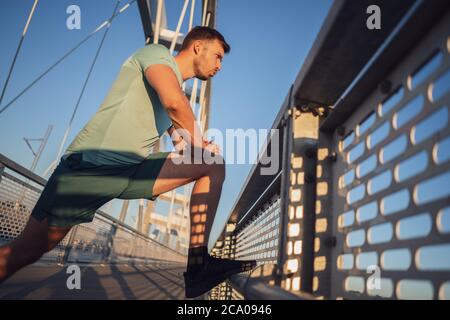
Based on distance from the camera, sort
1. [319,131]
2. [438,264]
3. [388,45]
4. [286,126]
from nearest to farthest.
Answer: [438,264]
[388,45]
[319,131]
[286,126]

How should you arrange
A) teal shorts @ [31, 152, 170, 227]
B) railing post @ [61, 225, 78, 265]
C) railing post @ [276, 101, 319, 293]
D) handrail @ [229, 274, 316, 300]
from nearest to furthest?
handrail @ [229, 274, 316, 300]
teal shorts @ [31, 152, 170, 227]
railing post @ [276, 101, 319, 293]
railing post @ [61, 225, 78, 265]

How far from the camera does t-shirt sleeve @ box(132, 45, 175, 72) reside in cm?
176

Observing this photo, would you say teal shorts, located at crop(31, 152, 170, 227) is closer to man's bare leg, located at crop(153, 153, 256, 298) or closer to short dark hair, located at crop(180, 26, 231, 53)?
man's bare leg, located at crop(153, 153, 256, 298)

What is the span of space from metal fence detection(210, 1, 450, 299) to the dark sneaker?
0.26 ft

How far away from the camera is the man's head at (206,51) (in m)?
2.04

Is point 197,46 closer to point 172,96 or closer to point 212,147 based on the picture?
point 172,96

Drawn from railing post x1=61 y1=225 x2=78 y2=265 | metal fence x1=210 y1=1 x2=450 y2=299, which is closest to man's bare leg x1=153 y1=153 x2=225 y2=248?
metal fence x1=210 y1=1 x2=450 y2=299

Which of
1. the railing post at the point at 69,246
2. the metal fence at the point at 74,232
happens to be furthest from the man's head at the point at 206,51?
the railing post at the point at 69,246

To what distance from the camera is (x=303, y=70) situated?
6.56 ft

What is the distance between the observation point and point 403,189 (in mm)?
1250

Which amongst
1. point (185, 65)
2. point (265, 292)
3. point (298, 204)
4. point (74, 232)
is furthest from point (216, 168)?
point (74, 232)

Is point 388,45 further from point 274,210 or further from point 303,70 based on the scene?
point 274,210

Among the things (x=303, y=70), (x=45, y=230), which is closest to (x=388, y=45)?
(x=303, y=70)

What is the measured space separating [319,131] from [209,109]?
17911 millimetres
